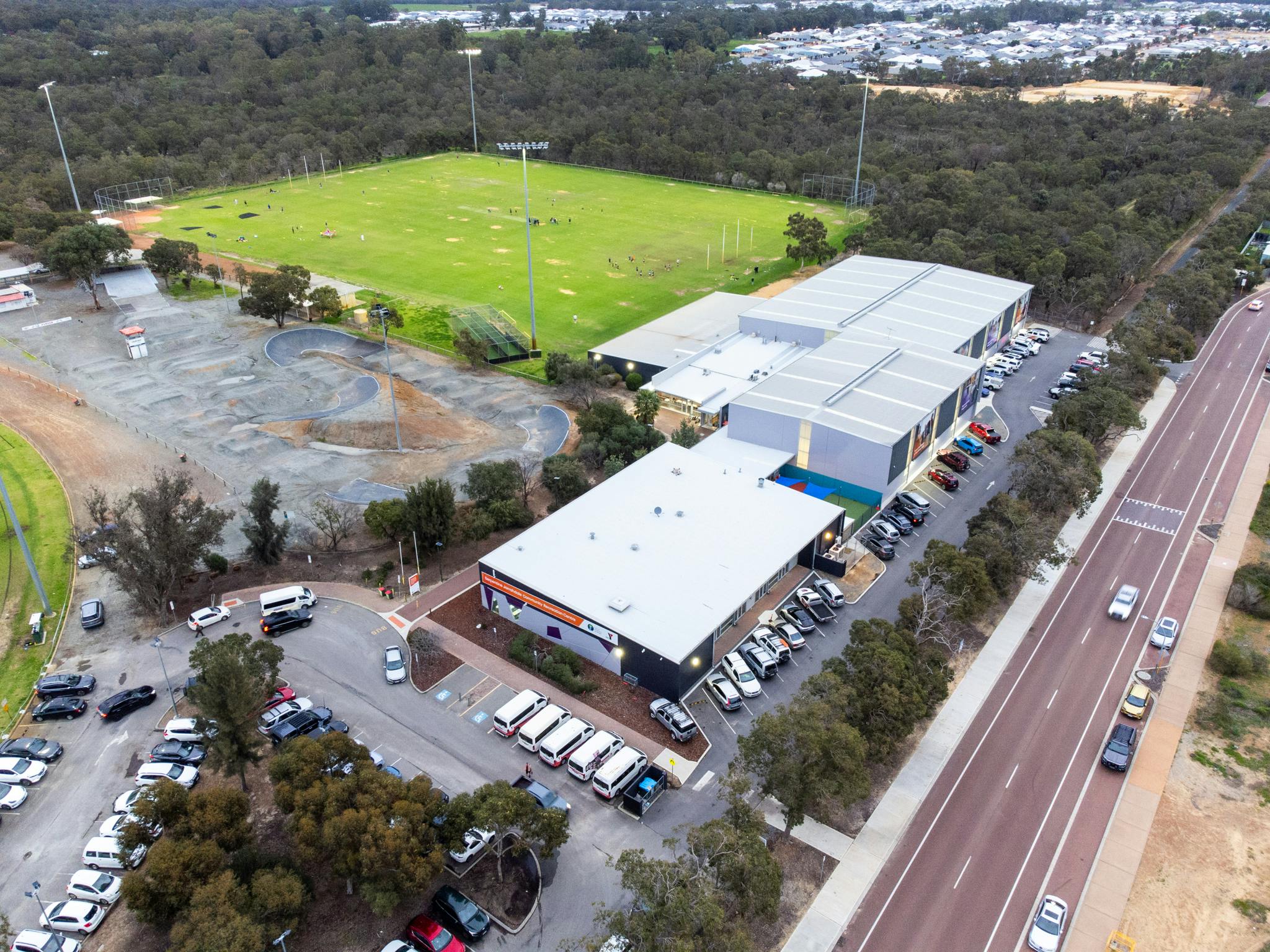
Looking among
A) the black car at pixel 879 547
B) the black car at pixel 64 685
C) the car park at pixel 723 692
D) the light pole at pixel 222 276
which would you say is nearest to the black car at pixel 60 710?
the black car at pixel 64 685

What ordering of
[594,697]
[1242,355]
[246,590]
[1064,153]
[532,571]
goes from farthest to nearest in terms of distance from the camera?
[1064,153], [1242,355], [246,590], [532,571], [594,697]

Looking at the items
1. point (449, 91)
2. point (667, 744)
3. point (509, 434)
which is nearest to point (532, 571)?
point (667, 744)

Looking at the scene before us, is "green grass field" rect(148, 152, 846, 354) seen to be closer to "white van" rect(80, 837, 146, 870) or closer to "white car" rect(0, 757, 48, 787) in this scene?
"white car" rect(0, 757, 48, 787)

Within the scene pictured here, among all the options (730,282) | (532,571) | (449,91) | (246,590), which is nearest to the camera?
(532,571)

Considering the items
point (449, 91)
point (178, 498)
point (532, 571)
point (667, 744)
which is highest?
point (449, 91)

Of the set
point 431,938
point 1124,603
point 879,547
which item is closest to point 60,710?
point 431,938

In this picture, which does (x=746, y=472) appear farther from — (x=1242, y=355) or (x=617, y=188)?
(x=617, y=188)

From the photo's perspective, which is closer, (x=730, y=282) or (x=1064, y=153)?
(x=730, y=282)

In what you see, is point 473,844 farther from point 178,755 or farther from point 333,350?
point 333,350
